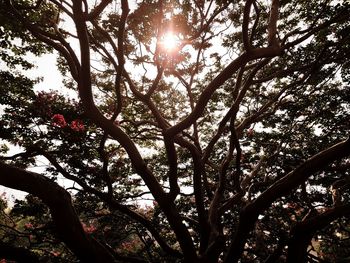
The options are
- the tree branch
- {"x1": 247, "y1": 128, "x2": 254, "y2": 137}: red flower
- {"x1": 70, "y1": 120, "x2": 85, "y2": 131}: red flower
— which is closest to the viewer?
the tree branch

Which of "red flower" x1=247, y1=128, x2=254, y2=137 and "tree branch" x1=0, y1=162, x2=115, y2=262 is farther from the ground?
"red flower" x1=247, y1=128, x2=254, y2=137

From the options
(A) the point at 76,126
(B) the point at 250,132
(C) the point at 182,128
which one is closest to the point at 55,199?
(C) the point at 182,128

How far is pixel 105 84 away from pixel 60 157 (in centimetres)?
279

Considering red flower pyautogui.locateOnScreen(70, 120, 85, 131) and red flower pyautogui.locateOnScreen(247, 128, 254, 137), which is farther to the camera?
red flower pyautogui.locateOnScreen(247, 128, 254, 137)

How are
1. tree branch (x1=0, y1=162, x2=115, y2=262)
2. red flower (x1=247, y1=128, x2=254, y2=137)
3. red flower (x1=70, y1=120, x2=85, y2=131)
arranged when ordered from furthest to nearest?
red flower (x1=247, y1=128, x2=254, y2=137)
red flower (x1=70, y1=120, x2=85, y2=131)
tree branch (x1=0, y1=162, x2=115, y2=262)

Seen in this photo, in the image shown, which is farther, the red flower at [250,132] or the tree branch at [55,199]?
the red flower at [250,132]

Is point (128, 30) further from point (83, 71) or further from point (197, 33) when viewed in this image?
point (83, 71)

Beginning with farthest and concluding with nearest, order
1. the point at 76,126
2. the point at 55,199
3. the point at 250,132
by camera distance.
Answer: the point at 250,132 < the point at 76,126 < the point at 55,199

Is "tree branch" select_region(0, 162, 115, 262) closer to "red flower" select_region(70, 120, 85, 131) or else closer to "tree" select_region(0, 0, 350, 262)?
"tree" select_region(0, 0, 350, 262)

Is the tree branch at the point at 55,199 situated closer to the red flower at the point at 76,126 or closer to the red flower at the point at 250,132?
the red flower at the point at 76,126

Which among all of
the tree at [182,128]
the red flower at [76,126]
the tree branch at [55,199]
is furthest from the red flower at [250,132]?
the tree branch at [55,199]

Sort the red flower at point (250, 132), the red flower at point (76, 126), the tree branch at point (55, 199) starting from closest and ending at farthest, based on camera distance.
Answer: the tree branch at point (55, 199) < the red flower at point (76, 126) < the red flower at point (250, 132)

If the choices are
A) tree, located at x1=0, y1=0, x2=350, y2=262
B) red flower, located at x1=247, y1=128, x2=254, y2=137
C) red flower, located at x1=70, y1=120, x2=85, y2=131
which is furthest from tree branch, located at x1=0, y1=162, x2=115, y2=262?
red flower, located at x1=247, y1=128, x2=254, y2=137

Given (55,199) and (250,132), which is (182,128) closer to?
(55,199)
